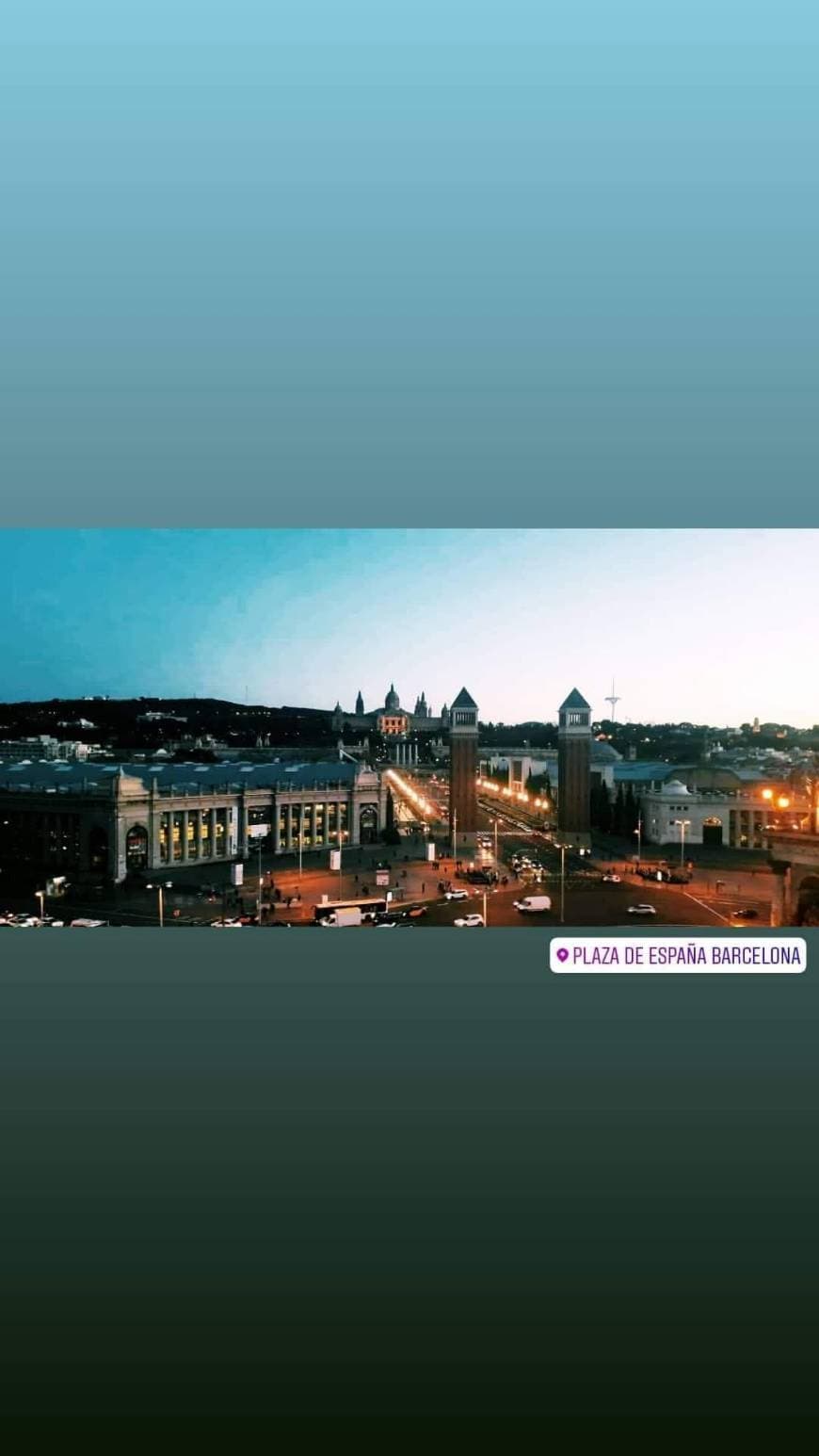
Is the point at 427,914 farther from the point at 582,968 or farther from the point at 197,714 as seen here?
the point at 197,714

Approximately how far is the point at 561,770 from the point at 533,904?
60cm

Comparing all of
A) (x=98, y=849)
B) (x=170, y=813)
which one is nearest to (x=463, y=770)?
(x=170, y=813)

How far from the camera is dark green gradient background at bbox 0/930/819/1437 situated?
8.28 feet

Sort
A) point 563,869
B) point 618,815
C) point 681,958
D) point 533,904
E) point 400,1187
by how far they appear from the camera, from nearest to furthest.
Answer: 1. point 400,1187
2. point 681,958
3. point 533,904
4. point 563,869
5. point 618,815

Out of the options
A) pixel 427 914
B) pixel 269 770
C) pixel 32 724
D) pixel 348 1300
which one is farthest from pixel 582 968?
pixel 32 724

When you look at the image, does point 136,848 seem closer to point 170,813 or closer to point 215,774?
point 170,813

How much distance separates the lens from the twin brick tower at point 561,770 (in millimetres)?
3545

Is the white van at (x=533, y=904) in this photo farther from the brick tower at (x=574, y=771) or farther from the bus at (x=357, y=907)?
the bus at (x=357, y=907)

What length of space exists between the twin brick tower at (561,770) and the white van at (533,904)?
0.33m

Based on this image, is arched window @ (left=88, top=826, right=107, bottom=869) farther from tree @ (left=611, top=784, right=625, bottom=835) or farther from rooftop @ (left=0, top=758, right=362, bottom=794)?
tree @ (left=611, top=784, right=625, bottom=835)

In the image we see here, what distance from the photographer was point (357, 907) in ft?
11.1

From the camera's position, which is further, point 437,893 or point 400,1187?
point 437,893

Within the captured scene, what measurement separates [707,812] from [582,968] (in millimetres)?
980
